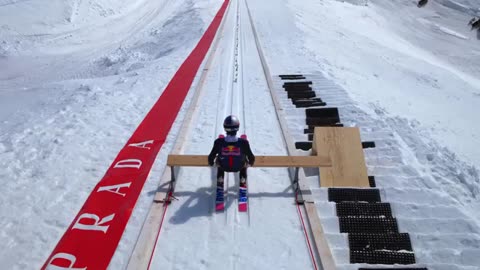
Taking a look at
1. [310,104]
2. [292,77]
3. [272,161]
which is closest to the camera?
[272,161]

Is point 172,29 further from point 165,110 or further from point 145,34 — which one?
point 165,110

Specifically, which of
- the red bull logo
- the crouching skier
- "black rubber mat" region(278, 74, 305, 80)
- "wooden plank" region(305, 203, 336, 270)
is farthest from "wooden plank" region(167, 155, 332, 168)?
"black rubber mat" region(278, 74, 305, 80)

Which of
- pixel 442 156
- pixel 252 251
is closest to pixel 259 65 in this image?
pixel 442 156

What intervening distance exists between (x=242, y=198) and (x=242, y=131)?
9.41ft

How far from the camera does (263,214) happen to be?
6344mm

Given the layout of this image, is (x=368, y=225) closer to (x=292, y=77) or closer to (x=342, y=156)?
(x=342, y=156)

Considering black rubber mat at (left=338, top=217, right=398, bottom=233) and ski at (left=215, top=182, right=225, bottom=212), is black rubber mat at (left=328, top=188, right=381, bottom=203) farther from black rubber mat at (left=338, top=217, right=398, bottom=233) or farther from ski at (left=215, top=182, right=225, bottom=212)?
ski at (left=215, top=182, right=225, bottom=212)

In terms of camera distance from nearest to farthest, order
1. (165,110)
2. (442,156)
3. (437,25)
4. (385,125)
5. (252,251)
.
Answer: (252,251), (442,156), (385,125), (165,110), (437,25)

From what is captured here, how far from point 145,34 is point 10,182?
1894 cm

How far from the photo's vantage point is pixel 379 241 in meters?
5.83

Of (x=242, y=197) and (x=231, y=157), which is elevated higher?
(x=231, y=157)

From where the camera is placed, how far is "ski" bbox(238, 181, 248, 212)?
6422 millimetres

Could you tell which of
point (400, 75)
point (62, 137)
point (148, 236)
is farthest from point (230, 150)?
point (400, 75)

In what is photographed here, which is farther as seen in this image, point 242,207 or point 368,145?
point 368,145
